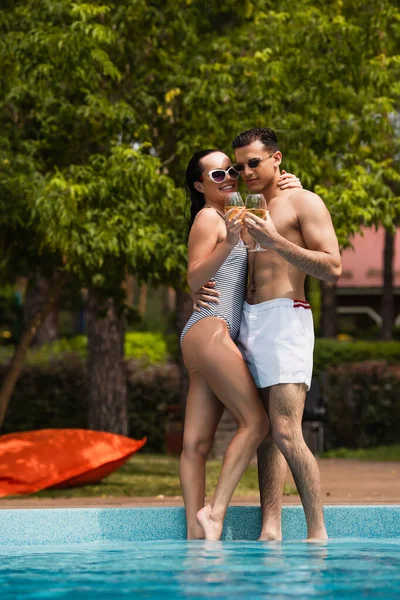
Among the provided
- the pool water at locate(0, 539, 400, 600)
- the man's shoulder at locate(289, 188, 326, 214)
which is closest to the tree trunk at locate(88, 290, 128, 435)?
the pool water at locate(0, 539, 400, 600)

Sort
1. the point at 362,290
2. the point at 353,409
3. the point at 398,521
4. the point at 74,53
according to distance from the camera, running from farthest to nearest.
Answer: the point at 362,290 < the point at 353,409 < the point at 74,53 < the point at 398,521

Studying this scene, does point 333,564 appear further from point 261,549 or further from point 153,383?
point 153,383

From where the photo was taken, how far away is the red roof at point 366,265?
39.1 meters

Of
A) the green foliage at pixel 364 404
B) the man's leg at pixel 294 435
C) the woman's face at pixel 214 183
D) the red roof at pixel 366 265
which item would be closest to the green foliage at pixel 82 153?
the woman's face at pixel 214 183

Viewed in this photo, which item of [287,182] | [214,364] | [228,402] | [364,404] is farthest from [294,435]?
[364,404]

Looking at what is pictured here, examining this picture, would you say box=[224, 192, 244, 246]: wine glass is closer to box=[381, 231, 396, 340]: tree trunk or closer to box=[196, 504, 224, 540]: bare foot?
box=[196, 504, 224, 540]: bare foot

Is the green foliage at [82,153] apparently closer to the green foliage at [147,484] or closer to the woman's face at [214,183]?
the green foliage at [147,484]

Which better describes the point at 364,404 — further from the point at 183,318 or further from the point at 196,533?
the point at 196,533

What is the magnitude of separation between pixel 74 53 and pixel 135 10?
1.36 m

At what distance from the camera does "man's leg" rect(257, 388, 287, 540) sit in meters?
5.82

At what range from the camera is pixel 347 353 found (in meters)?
18.7

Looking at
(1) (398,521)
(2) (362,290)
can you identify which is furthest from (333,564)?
(2) (362,290)

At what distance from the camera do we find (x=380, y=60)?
1082 centimetres

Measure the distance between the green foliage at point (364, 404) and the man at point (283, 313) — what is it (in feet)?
40.6
